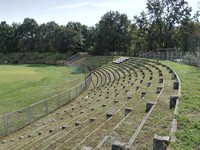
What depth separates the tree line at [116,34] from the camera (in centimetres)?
5016

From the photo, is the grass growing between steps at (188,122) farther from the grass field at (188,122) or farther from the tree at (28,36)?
the tree at (28,36)

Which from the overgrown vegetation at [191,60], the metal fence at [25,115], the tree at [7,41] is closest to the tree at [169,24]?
the overgrown vegetation at [191,60]

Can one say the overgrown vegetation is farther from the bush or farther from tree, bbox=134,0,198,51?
tree, bbox=134,0,198,51

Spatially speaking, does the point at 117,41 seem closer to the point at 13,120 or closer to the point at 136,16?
the point at 136,16

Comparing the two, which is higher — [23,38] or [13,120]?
[23,38]

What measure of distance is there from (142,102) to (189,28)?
143 feet

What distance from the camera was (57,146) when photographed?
7949 mm

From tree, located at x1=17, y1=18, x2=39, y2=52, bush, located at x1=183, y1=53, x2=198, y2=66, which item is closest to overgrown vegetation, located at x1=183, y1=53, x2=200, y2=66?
bush, located at x1=183, y1=53, x2=198, y2=66

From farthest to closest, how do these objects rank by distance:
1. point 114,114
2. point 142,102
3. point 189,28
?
point 189,28, point 142,102, point 114,114

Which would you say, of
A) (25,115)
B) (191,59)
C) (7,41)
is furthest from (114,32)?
(25,115)

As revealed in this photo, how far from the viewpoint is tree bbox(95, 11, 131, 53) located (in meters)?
59.7

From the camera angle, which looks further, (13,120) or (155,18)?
(155,18)

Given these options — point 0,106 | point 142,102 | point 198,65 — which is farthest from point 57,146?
point 198,65

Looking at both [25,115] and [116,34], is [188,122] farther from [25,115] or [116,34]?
[116,34]
